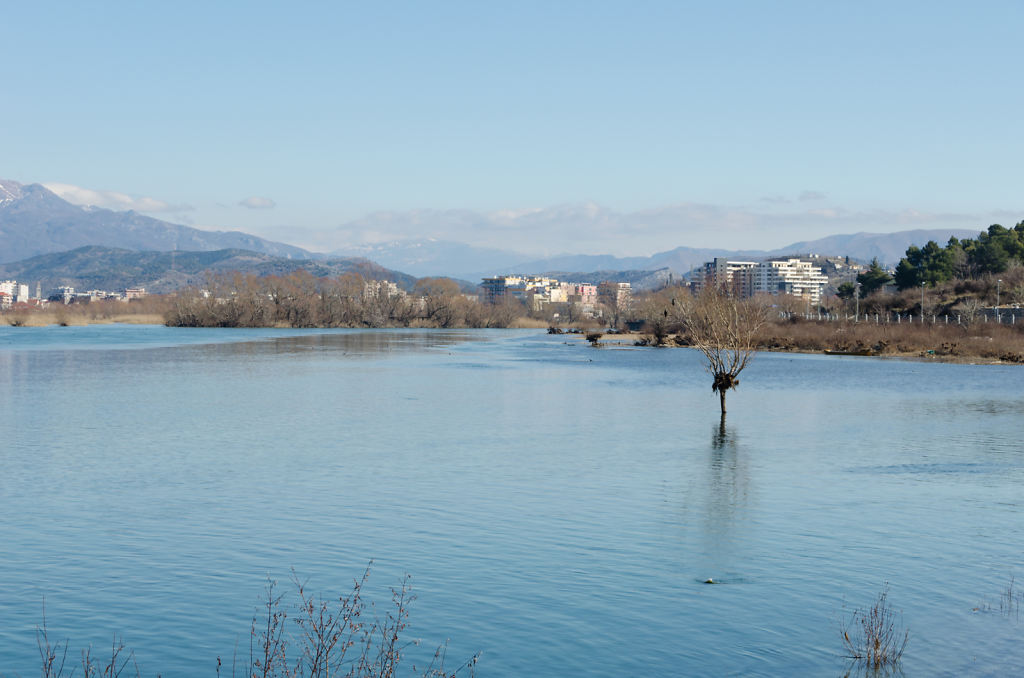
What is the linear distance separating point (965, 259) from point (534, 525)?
518 ft

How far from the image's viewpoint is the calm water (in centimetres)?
1397

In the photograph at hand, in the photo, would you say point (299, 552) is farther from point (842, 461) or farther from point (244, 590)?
point (842, 461)

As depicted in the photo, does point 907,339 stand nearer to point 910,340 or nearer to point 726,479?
point 910,340

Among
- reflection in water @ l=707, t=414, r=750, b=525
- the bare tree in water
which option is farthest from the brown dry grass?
reflection in water @ l=707, t=414, r=750, b=525

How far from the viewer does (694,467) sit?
1168 inches

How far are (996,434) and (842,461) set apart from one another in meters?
11.3

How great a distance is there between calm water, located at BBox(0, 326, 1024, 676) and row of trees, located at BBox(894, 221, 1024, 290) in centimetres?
11497

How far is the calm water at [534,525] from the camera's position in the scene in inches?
550

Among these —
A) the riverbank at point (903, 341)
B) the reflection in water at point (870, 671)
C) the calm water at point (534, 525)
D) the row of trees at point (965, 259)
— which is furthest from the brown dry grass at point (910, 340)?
the reflection in water at point (870, 671)

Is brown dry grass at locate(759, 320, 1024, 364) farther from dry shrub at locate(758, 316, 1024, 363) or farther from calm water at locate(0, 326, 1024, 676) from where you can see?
calm water at locate(0, 326, 1024, 676)

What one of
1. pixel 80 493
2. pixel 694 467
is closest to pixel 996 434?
pixel 694 467

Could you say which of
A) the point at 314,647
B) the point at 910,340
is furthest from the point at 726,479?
the point at 910,340

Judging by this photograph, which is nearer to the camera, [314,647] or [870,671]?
[870,671]

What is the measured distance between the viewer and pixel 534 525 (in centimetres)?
2109
